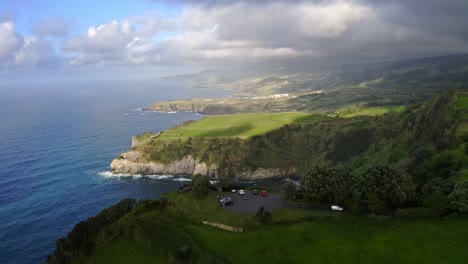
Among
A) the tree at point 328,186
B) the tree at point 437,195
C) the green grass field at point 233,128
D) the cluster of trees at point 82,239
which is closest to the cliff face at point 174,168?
the green grass field at point 233,128

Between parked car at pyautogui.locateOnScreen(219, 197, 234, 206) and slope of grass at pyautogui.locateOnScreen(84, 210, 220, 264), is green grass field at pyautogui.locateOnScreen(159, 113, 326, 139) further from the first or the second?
slope of grass at pyautogui.locateOnScreen(84, 210, 220, 264)

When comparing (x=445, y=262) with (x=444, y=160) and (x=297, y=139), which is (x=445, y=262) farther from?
(x=297, y=139)

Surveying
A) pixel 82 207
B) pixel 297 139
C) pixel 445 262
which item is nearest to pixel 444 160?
pixel 445 262

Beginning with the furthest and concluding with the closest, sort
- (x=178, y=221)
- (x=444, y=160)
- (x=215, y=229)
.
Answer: (x=444, y=160) < (x=178, y=221) < (x=215, y=229)

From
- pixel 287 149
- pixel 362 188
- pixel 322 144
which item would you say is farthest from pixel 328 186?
pixel 322 144

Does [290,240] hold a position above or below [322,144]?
above

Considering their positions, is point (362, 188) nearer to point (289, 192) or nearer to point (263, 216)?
point (289, 192)
